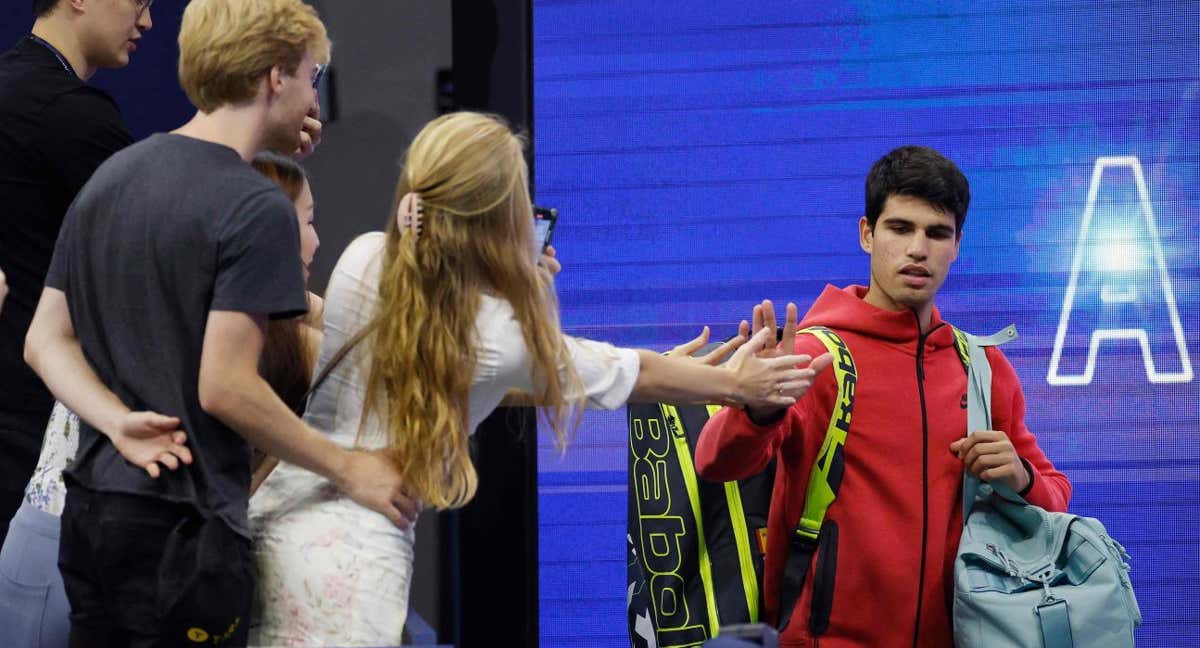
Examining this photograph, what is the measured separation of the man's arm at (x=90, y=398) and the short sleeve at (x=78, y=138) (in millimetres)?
617

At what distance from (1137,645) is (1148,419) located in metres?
0.64

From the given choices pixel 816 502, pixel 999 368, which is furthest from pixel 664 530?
pixel 999 368

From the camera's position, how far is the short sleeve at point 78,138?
2.84 m

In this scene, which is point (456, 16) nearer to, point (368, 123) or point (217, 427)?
point (368, 123)

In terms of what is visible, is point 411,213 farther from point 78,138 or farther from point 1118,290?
point 1118,290

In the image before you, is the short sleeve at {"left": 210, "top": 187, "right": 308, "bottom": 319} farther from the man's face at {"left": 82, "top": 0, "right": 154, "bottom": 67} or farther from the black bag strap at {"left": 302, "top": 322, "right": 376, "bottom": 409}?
the man's face at {"left": 82, "top": 0, "right": 154, "bottom": 67}

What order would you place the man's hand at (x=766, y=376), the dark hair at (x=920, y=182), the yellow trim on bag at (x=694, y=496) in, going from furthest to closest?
1. the dark hair at (x=920, y=182)
2. the yellow trim on bag at (x=694, y=496)
3. the man's hand at (x=766, y=376)

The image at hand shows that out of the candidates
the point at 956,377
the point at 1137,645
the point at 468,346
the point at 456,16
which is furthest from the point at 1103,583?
the point at 456,16

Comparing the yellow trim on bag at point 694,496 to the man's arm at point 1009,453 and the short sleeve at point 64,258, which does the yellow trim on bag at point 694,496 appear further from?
the short sleeve at point 64,258

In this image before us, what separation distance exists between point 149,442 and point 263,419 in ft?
0.55

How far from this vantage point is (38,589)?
2367 mm

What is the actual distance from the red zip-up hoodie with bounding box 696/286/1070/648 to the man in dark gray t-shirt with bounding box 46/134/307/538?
45.3 inches

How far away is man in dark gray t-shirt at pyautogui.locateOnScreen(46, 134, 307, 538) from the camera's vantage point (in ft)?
7.03

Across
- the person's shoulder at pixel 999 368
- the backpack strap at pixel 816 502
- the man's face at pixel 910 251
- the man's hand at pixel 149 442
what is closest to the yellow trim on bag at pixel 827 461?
the backpack strap at pixel 816 502
